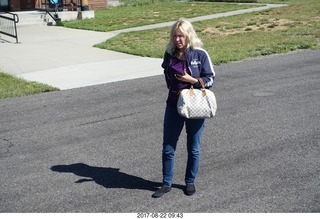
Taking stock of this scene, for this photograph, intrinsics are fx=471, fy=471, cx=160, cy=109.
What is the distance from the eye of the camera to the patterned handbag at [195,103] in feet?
15.9

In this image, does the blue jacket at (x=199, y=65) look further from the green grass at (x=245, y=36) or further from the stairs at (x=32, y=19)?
the stairs at (x=32, y=19)

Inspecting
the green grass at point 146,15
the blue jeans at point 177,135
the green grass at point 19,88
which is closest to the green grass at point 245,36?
the green grass at point 146,15

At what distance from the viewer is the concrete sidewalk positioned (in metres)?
11.9

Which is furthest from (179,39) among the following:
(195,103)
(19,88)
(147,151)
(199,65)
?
(19,88)

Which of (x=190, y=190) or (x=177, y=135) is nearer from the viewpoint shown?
(x=177, y=135)

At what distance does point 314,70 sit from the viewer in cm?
1170

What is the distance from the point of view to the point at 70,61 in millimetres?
14195

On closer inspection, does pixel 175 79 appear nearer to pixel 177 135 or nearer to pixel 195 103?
pixel 195 103

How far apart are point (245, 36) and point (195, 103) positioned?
1346cm

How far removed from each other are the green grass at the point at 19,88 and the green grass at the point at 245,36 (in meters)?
4.39

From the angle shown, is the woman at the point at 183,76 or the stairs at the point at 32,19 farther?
the stairs at the point at 32,19

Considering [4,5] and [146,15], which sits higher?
[4,5]

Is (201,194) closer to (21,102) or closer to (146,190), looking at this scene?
(146,190)

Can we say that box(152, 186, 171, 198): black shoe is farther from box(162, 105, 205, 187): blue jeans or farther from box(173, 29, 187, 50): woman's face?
box(173, 29, 187, 50): woman's face
